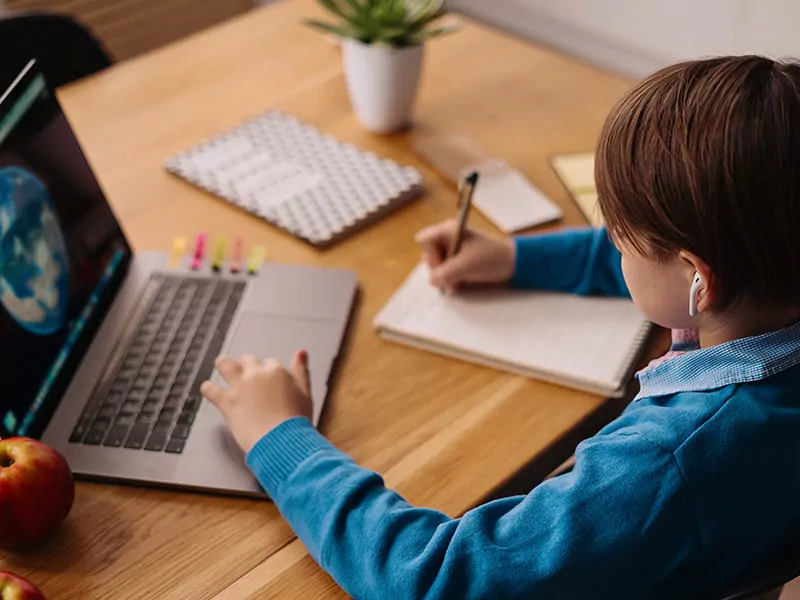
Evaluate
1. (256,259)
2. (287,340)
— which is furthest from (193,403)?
(256,259)

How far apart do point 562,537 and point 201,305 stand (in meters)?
0.55

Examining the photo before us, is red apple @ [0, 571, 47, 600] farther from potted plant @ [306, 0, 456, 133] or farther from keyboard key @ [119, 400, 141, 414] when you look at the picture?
potted plant @ [306, 0, 456, 133]

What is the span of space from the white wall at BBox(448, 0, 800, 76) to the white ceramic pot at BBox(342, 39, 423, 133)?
1271 mm

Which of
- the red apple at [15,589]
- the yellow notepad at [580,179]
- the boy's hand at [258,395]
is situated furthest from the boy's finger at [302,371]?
the yellow notepad at [580,179]

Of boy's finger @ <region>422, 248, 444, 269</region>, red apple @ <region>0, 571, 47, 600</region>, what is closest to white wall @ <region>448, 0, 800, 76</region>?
boy's finger @ <region>422, 248, 444, 269</region>

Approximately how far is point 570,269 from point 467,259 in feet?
0.43

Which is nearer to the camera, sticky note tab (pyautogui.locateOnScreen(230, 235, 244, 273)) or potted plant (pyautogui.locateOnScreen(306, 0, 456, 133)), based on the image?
sticky note tab (pyautogui.locateOnScreen(230, 235, 244, 273))

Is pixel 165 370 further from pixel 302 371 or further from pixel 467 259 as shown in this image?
pixel 467 259

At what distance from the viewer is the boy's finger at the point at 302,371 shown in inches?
35.9

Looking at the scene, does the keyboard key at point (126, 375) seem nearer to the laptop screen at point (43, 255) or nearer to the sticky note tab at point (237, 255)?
the laptop screen at point (43, 255)

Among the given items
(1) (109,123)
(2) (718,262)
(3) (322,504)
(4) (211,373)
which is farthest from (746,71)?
(1) (109,123)

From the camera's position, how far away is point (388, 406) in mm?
934

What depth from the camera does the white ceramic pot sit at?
1.28 metres

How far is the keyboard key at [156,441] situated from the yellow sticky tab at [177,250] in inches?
11.3
